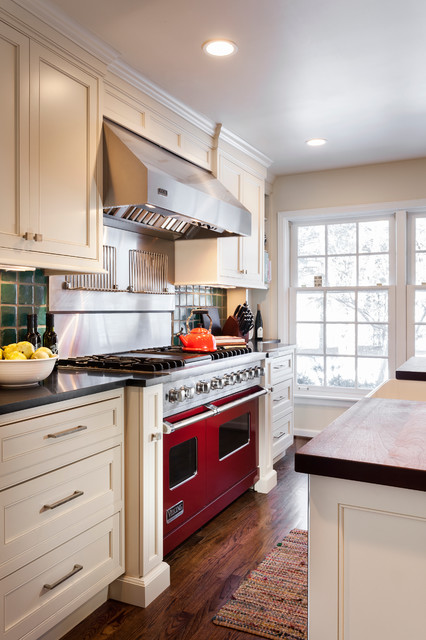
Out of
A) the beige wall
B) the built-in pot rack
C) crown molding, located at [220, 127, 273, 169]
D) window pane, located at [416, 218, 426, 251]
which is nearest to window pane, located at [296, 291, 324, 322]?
the beige wall

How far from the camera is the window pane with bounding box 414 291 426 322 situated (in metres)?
4.36

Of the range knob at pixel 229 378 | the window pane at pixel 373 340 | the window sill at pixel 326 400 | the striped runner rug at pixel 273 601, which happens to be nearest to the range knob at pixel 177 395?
the range knob at pixel 229 378

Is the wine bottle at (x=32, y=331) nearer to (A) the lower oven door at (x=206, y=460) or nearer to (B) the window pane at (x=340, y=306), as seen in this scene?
(A) the lower oven door at (x=206, y=460)

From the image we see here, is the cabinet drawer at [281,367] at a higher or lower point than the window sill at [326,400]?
higher

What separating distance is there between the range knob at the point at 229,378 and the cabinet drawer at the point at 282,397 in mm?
782

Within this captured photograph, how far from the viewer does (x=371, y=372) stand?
4531mm

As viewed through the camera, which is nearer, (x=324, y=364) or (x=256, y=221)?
(x=256, y=221)

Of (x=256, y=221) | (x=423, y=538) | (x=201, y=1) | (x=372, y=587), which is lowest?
(x=372, y=587)

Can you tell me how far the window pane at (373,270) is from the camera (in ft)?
14.7

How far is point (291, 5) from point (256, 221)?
2.12 meters

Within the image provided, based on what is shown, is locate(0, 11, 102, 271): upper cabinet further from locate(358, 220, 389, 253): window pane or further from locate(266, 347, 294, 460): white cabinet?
locate(358, 220, 389, 253): window pane

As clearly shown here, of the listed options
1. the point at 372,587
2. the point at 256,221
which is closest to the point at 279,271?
the point at 256,221

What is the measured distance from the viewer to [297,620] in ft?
6.41

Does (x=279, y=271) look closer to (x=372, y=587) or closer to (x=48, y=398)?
(x=48, y=398)
